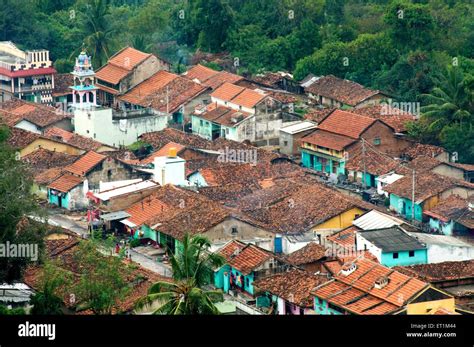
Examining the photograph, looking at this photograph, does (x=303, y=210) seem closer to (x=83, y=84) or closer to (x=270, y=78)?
(x=83, y=84)

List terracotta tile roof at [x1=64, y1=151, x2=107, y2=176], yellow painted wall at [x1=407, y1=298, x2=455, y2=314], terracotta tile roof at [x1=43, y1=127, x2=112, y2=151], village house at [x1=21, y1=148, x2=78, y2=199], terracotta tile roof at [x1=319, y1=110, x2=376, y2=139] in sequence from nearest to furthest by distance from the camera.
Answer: yellow painted wall at [x1=407, y1=298, x2=455, y2=314] < terracotta tile roof at [x1=64, y1=151, x2=107, y2=176] < village house at [x1=21, y1=148, x2=78, y2=199] < terracotta tile roof at [x1=319, y1=110, x2=376, y2=139] < terracotta tile roof at [x1=43, y1=127, x2=112, y2=151]

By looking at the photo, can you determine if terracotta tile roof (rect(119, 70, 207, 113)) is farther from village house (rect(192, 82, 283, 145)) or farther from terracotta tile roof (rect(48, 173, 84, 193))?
terracotta tile roof (rect(48, 173, 84, 193))

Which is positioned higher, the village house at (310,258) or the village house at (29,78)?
the village house at (310,258)

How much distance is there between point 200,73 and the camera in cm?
5488

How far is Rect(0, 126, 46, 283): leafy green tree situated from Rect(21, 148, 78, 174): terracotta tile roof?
16.9 m

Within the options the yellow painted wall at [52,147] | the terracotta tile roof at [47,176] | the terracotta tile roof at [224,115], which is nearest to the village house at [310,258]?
the terracotta tile roof at [47,176]

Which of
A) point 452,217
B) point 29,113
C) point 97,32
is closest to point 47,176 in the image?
point 29,113

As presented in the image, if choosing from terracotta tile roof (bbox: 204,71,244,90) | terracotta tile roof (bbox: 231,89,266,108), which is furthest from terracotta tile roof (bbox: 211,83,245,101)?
terracotta tile roof (bbox: 204,71,244,90)

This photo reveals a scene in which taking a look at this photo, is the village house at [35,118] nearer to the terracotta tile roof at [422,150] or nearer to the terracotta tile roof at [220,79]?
the terracotta tile roof at [220,79]

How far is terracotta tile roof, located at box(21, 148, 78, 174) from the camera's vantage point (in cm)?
4119

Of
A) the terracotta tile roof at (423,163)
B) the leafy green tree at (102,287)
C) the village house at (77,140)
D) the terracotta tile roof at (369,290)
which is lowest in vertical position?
the village house at (77,140)

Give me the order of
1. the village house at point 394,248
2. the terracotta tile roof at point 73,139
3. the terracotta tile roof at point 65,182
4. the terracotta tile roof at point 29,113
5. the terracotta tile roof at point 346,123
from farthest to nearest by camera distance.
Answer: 1. the terracotta tile roof at point 29,113
2. the terracotta tile roof at point 73,139
3. the terracotta tile roof at point 346,123
4. the terracotta tile roof at point 65,182
5. the village house at point 394,248

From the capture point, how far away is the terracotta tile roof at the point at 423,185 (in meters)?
36.3
